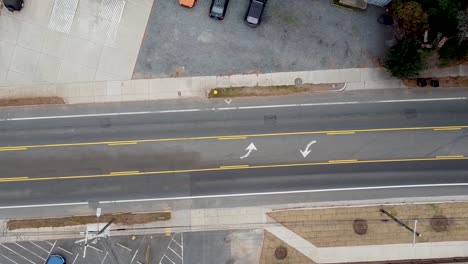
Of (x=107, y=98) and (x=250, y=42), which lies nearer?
(x=107, y=98)

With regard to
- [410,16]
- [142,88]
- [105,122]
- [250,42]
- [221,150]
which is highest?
[410,16]

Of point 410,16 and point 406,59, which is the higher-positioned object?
point 410,16

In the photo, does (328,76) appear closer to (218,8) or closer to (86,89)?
(218,8)

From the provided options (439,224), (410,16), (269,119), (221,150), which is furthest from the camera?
(269,119)

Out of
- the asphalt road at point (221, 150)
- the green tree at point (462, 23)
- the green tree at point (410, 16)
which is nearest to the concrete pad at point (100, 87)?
the asphalt road at point (221, 150)

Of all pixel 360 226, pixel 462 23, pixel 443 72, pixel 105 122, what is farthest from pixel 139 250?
pixel 462 23

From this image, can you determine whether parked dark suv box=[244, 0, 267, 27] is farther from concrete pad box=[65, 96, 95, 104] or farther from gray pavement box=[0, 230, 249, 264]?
gray pavement box=[0, 230, 249, 264]

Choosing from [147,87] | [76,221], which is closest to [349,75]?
[147,87]

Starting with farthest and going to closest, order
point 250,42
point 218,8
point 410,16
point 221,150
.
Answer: point 250,42, point 221,150, point 218,8, point 410,16

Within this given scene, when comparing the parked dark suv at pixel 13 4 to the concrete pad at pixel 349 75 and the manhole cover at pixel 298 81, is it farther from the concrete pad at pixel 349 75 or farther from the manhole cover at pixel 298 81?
the concrete pad at pixel 349 75
